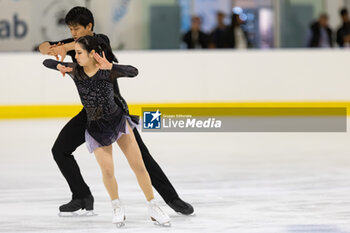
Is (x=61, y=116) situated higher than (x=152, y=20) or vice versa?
(x=152, y=20)

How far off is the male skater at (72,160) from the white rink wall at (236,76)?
5.98 meters

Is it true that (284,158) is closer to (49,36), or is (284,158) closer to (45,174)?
(45,174)

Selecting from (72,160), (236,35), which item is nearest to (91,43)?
(72,160)

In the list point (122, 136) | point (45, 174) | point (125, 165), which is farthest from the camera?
point (125, 165)

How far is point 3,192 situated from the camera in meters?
4.99

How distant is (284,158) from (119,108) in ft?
10.5

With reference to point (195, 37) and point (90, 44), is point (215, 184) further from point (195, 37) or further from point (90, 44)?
point (195, 37)

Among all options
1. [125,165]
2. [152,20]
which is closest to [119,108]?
[125,165]

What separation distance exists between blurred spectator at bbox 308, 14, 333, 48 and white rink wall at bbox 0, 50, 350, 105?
655mm

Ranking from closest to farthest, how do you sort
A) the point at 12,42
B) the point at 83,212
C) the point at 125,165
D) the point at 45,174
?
the point at 83,212
the point at 45,174
the point at 125,165
the point at 12,42

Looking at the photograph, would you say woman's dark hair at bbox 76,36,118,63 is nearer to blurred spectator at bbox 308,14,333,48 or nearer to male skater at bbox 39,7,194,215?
male skater at bbox 39,7,194,215

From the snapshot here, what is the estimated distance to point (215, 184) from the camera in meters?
5.27

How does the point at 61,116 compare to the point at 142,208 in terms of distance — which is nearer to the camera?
the point at 142,208

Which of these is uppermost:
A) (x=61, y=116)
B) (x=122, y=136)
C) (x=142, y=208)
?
(x=122, y=136)
